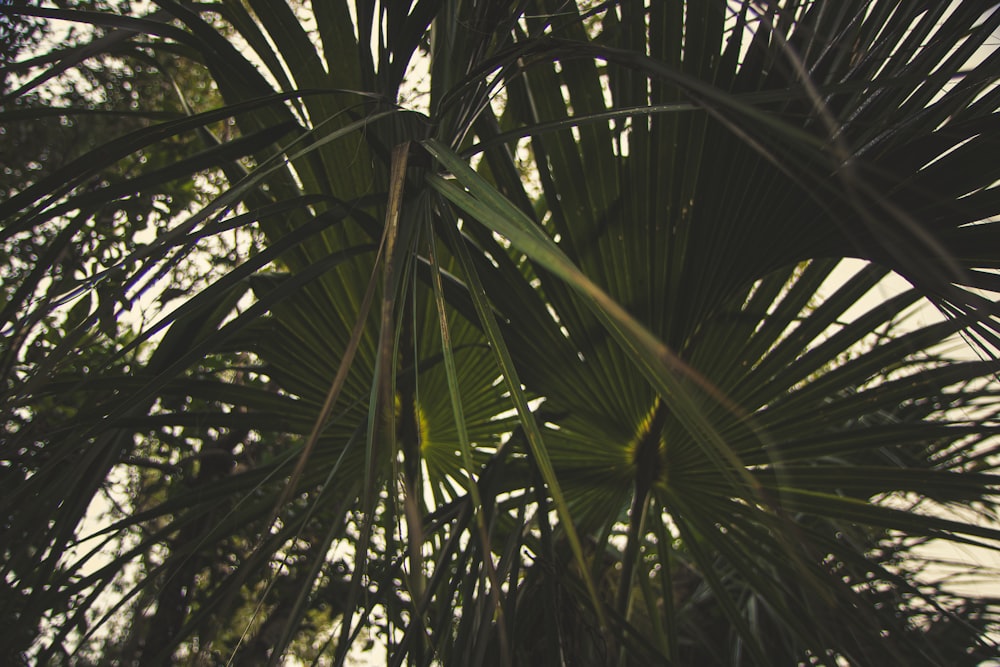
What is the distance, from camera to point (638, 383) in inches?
52.9

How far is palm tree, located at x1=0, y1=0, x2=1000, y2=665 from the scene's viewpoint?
777 mm

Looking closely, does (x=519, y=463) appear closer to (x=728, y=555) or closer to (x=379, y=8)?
(x=728, y=555)

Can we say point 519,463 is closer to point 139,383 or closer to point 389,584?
point 389,584

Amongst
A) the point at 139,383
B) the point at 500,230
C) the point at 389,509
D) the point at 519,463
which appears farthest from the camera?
the point at 519,463

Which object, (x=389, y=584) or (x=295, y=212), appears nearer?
(x=389, y=584)

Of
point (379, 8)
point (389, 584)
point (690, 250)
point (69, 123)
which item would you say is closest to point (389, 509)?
point (389, 584)

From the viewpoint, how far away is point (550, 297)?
1.33 meters

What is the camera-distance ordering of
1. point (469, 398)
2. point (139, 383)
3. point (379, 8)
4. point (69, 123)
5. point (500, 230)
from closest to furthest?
point (500, 230) < point (379, 8) < point (139, 383) < point (469, 398) < point (69, 123)

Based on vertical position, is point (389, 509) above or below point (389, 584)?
above

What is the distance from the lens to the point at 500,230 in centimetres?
53

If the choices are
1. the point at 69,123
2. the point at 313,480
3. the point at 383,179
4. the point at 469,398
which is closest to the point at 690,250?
the point at 383,179

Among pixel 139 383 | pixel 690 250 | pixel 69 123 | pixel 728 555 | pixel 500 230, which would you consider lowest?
pixel 500 230

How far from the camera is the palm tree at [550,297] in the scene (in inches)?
30.6

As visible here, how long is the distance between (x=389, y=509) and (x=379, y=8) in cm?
86
